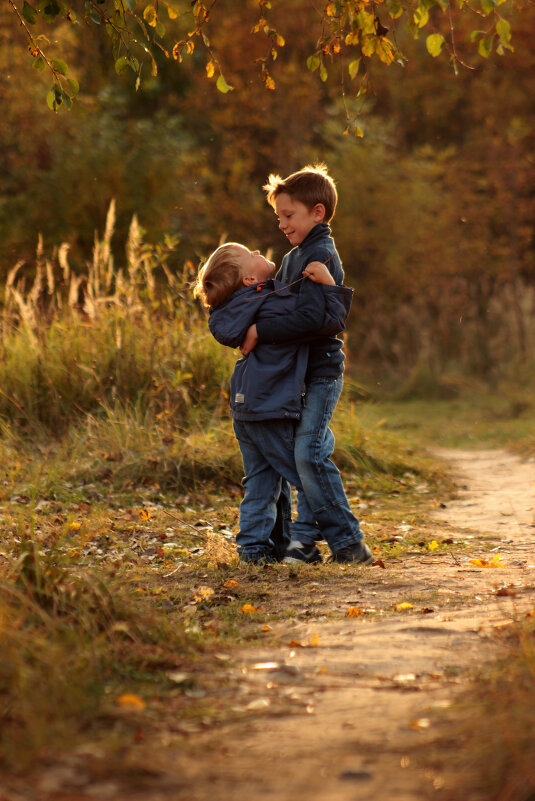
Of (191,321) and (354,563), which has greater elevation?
(191,321)

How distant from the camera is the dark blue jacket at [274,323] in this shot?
4.11 metres

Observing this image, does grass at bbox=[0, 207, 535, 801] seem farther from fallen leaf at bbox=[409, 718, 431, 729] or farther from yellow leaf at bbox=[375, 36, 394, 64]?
yellow leaf at bbox=[375, 36, 394, 64]

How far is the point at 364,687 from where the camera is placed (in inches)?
99.6

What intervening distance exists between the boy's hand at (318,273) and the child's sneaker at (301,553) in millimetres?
1226

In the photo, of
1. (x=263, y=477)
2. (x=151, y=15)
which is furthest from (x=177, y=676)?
(x=151, y=15)

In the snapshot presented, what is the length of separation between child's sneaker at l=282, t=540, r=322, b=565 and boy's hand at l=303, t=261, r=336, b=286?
1226 millimetres

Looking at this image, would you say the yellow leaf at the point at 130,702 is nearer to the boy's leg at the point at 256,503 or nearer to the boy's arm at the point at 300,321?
the boy's leg at the point at 256,503

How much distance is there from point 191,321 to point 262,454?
4032 millimetres

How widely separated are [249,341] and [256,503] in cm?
76

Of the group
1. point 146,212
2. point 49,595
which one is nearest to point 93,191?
point 146,212

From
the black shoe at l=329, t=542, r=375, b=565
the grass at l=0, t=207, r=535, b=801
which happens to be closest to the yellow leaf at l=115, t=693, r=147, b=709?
the grass at l=0, t=207, r=535, b=801

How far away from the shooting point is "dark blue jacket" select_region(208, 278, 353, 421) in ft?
13.5

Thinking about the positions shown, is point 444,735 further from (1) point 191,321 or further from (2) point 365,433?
(1) point 191,321

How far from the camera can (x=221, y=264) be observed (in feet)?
14.1
